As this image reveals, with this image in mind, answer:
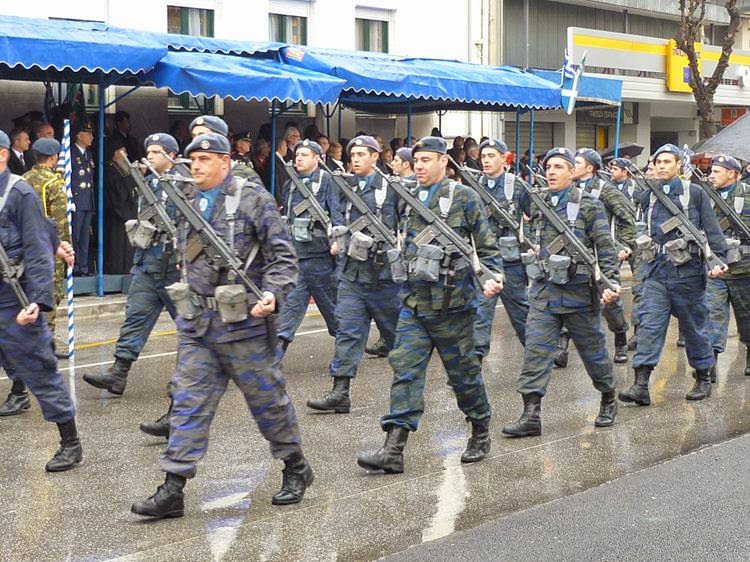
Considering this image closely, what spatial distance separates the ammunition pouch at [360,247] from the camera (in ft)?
29.1

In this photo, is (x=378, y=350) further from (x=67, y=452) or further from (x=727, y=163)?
(x=67, y=452)

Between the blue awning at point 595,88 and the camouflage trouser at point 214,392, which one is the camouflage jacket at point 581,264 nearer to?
the camouflage trouser at point 214,392

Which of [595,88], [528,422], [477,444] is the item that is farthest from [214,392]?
[595,88]

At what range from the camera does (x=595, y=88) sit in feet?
66.8

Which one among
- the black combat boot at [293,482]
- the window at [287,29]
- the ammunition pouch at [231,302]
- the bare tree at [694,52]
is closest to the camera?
the ammunition pouch at [231,302]

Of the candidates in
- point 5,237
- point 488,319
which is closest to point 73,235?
point 488,319

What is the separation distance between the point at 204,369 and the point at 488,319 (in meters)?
4.38

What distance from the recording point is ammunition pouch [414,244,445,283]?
6941mm

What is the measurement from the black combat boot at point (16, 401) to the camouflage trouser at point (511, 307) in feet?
11.7

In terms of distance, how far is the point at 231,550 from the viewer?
18.3 ft

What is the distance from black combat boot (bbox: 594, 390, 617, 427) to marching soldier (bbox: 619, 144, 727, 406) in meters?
0.71

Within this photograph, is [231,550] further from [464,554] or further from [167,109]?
[167,109]

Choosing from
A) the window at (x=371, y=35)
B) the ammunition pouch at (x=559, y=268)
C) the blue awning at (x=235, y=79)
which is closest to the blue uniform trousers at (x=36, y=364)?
the ammunition pouch at (x=559, y=268)

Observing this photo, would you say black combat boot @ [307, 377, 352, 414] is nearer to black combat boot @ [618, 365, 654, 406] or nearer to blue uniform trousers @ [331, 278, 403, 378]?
blue uniform trousers @ [331, 278, 403, 378]
